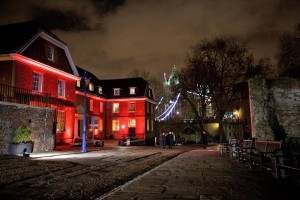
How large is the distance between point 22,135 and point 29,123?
1927mm

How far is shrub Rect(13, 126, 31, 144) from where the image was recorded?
15.3m

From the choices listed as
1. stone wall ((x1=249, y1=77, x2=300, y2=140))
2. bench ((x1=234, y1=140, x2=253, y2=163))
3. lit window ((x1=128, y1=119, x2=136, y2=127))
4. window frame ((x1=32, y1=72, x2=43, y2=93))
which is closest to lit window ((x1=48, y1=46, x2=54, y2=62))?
window frame ((x1=32, y1=72, x2=43, y2=93))

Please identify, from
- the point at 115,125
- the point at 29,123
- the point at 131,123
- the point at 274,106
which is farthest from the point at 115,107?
the point at 274,106

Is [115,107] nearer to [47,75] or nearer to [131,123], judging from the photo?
[131,123]

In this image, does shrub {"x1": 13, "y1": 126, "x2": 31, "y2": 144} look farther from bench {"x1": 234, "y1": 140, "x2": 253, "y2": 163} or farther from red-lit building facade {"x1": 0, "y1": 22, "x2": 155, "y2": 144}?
bench {"x1": 234, "y1": 140, "x2": 253, "y2": 163}

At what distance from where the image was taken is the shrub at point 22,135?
15266 millimetres

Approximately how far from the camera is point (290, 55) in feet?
73.4

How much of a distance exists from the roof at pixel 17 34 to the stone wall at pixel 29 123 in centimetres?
557

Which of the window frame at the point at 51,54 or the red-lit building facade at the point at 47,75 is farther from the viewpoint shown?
the window frame at the point at 51,54

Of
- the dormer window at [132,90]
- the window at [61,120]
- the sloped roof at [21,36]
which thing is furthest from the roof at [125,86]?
the sloped roof at [21,36]

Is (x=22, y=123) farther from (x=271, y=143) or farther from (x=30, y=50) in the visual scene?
(x=271, y=143)

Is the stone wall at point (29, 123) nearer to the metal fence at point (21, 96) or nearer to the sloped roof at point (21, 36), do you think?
the metal fence at point (21, 96)

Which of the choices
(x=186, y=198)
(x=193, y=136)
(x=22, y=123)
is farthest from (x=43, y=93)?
(x=193, y=136)

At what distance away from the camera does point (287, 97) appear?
15398mm
